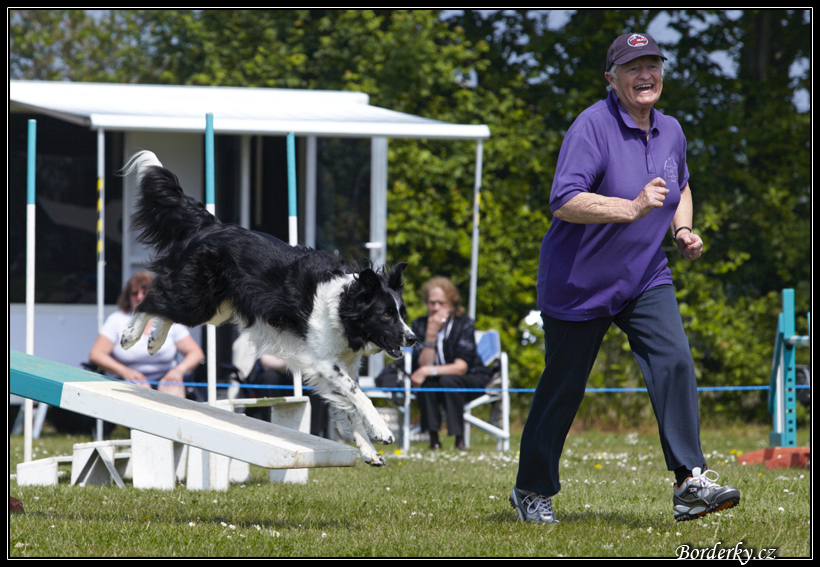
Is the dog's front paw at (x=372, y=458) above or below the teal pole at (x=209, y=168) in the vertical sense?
below

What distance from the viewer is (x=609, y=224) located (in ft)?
11.3

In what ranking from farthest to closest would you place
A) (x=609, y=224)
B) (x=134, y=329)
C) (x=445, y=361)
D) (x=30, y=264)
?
(x=445, y=361)
(x=30, y=264)
(x=134, y=329)
(x=609, y=224)

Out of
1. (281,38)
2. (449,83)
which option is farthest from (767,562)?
(281,38)

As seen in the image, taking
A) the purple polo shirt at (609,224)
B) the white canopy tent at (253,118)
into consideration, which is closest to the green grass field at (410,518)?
the purple polo shirt at (609,224)

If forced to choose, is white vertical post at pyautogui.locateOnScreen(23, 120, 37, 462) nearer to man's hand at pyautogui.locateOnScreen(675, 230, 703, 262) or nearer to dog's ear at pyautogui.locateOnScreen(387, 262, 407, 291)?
dog's ear at pyautogui.locateOnScreen(387, 262, 407, 291)

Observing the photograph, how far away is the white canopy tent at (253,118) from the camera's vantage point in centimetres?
702

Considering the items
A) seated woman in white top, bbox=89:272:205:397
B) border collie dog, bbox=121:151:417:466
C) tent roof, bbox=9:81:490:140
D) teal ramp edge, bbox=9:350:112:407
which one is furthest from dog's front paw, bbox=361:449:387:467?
tent roof, bbox=9:81:490:140

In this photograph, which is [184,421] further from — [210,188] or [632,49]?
[632,49]

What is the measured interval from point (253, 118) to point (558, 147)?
420cm

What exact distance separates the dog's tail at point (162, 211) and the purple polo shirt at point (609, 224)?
1.73m

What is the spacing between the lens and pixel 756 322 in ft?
32.8

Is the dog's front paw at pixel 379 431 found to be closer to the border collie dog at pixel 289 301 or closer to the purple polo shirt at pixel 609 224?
the border collie dog at pixel 289 301

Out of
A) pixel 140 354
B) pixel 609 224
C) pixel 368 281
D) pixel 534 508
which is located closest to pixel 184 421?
pixel 368 281

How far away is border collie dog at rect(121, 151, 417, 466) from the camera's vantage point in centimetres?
371
